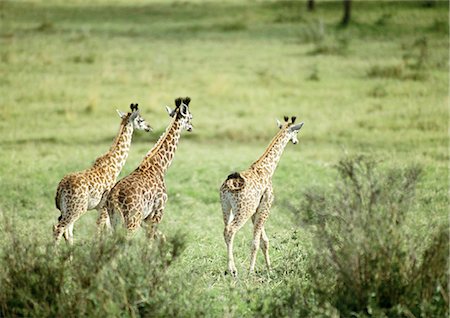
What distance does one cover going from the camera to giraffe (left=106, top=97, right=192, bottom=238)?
25.9ft

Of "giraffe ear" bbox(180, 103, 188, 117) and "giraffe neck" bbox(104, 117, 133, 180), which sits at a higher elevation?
"giraffe ear" bbox(180, 103, 188, 117)

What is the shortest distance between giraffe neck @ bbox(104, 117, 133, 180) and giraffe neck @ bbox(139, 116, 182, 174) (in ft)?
1.64

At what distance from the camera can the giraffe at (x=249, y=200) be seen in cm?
813

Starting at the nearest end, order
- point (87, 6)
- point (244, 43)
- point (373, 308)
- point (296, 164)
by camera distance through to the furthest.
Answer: point (373, 308), point (296, 164), point (244, 43), point (87, 6)

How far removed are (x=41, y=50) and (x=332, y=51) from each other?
7726mm

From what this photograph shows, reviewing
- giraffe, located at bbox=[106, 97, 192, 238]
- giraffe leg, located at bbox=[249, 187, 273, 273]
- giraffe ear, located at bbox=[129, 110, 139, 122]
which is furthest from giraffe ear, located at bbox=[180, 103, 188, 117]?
giraffe leg, located at bbox=[249, 187, 273, 273]

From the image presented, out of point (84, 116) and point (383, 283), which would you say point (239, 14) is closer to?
point (84, 116)

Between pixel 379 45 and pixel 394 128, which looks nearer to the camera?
pixel 394 128

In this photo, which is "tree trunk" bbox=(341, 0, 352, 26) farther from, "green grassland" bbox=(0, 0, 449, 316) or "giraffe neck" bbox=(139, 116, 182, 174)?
"giraffe neck" bbox=(139, 116, 182, 174)

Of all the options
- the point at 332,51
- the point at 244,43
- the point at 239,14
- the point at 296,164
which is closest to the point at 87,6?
the point at 239,14

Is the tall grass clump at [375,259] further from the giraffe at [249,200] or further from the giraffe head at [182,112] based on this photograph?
the giraffe head at [182,112]

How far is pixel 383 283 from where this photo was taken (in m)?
6.77

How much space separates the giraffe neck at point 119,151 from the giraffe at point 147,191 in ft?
1.83

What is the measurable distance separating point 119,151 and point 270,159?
1.57 metres
